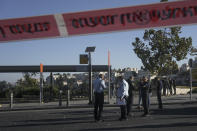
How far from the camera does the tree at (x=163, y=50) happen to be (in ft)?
89.0

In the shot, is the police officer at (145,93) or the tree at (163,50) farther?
the tree at (163,50)

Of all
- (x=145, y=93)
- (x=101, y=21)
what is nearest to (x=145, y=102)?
(x=145, y=93)

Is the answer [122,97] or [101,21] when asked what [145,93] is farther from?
[101,21]

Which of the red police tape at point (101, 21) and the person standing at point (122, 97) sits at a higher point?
the red police tape at point (101, 21)

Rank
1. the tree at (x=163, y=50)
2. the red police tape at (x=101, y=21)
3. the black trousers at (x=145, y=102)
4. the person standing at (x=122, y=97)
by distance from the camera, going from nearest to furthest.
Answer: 1. the red police tape at (x=101, y=21)
2. the person standing at (x=122, y=97)
3. the black trousers at (x=145, y=102)
4. the tree at (x=163, y=50)

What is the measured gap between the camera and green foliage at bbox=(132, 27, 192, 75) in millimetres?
27141

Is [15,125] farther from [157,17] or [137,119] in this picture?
[157,17]

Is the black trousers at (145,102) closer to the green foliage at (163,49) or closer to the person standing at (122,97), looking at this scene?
the person standing at (122,97)

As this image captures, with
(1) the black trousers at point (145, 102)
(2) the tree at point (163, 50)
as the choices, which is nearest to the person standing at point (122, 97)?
A: (1) the black trousers at point (145, 102)

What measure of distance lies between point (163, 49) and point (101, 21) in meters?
19.9

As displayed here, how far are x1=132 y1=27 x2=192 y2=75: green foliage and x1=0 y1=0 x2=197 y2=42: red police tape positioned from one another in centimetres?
1920

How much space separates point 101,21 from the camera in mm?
8023

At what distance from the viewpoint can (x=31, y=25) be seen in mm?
8047

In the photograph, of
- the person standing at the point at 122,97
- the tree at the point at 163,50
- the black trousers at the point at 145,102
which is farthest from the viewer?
the tree at the point at 163,50
